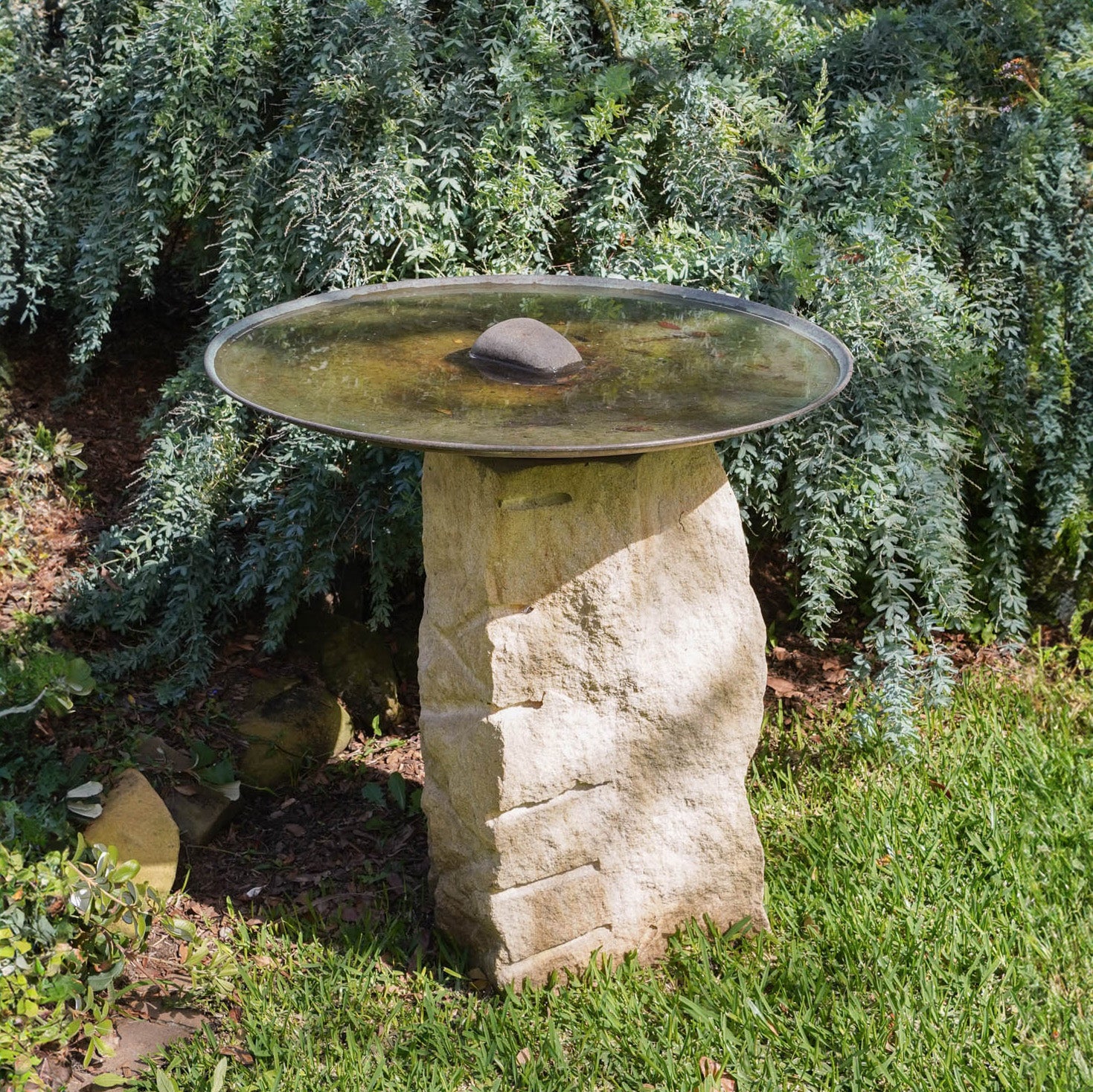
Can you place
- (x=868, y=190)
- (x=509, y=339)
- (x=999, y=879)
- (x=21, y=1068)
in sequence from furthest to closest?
1. (x=868, y=190)
2. (x=999, y=879)
3. (x=509, y=339)
4. (x=21, y=1068)

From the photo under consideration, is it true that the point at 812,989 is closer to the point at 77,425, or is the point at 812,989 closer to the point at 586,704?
the point at 586,704

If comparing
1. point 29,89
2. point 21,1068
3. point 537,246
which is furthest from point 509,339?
point 29,89

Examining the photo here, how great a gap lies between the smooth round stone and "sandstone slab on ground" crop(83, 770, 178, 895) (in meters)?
1.46

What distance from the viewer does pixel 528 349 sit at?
8.05 feet

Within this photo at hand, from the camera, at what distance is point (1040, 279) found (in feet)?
12.4

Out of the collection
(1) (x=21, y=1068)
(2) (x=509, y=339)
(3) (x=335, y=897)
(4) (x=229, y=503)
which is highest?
(2) (x=509, y=339)

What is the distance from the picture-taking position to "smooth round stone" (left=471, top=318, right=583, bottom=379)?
2453mm

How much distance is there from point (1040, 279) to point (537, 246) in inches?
64.2

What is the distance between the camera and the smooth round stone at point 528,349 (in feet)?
8.05

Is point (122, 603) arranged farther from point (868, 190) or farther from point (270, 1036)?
point (868, 190)

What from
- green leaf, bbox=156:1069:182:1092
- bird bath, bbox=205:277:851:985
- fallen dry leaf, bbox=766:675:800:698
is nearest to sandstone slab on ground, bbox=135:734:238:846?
bird bath, bbox=205:277:851:985

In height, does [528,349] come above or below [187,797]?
above

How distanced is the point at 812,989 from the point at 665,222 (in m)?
2.21

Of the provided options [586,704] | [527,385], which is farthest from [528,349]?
[586,704]
